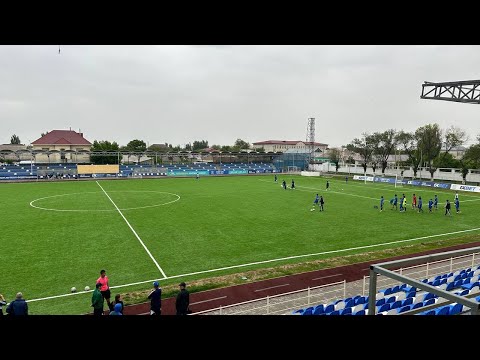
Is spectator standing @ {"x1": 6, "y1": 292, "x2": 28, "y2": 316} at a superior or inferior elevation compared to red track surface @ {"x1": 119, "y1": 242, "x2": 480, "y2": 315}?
superior

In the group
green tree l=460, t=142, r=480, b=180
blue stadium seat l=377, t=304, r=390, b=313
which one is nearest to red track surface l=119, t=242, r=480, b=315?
blue stadium seat l=377, t=304, r=390, b=313

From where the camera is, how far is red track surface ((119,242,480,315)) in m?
11.2

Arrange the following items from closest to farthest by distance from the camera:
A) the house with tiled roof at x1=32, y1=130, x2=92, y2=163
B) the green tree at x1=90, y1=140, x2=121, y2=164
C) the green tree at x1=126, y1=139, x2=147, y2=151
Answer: the green tree at x1=90, y1=140, x2=121, y2=164 → the house with tiled roof at x1=32, y1=130, x2=92, y2=163 → the green tree at x1=126, y1=139, x2=147, y2=151

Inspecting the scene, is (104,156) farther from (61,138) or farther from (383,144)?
(383,144)

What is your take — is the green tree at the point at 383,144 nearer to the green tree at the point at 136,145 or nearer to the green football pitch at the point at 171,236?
the green football pitch at the point at 171,236

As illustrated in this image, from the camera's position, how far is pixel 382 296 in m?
9.98

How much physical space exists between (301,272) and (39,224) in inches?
682

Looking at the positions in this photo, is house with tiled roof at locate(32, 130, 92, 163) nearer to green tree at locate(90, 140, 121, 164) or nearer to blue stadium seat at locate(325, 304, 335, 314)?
green tree at locate(90, 140, 121, 164)

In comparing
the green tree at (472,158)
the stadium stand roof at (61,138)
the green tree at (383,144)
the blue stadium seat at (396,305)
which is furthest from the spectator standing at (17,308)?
the stadium stand roof at (61,138)

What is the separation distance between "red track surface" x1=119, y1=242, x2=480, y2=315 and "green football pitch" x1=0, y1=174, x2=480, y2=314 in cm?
174

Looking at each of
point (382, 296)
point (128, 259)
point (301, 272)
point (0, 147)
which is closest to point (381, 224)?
point (301, 272)

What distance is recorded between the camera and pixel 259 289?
12.4m

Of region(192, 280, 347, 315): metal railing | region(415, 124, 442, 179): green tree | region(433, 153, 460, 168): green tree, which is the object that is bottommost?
region(192, 280, 347, 315): metal railing
